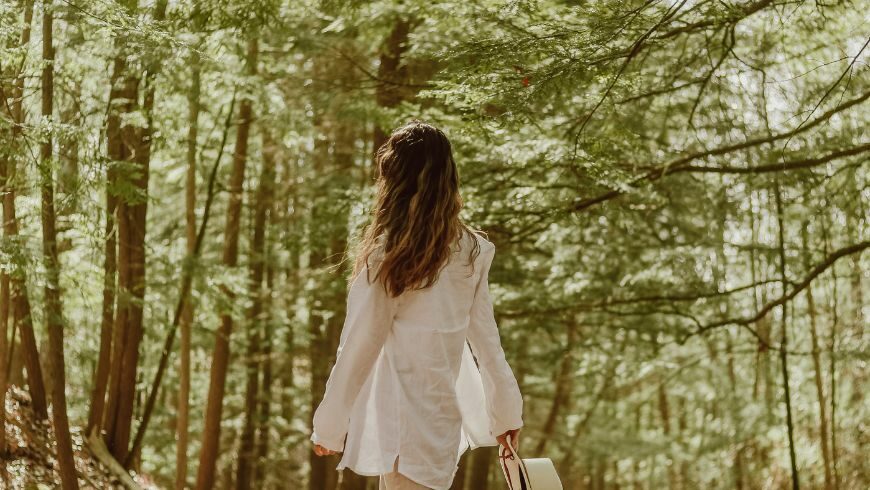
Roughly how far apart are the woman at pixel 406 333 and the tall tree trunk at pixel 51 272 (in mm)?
2954

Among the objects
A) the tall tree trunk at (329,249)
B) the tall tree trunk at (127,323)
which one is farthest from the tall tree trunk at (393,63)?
the tall tree trunk at (127,323)

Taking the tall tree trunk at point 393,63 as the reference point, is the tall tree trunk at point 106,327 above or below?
below

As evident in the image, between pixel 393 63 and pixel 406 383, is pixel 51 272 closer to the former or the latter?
pixel 406 383

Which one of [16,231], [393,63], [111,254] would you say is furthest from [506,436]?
[393,63]

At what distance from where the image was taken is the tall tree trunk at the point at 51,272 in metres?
5.33

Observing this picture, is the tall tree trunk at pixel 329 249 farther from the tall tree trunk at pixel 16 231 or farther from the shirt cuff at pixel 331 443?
the shirt cuff at pixel 331 443

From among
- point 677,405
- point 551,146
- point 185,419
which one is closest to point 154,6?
point 551,146

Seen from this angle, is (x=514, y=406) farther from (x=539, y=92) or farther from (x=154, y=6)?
(x=154, y=6)

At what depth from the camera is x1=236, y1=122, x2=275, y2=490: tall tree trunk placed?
43.3 ft

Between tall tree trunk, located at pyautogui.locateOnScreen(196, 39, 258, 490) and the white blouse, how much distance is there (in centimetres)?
578

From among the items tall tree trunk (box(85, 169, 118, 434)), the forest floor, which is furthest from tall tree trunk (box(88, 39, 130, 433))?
the forest floor

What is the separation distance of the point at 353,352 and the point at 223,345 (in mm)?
7852

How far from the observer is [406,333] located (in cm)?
319

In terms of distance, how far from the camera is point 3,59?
5.23 meters
